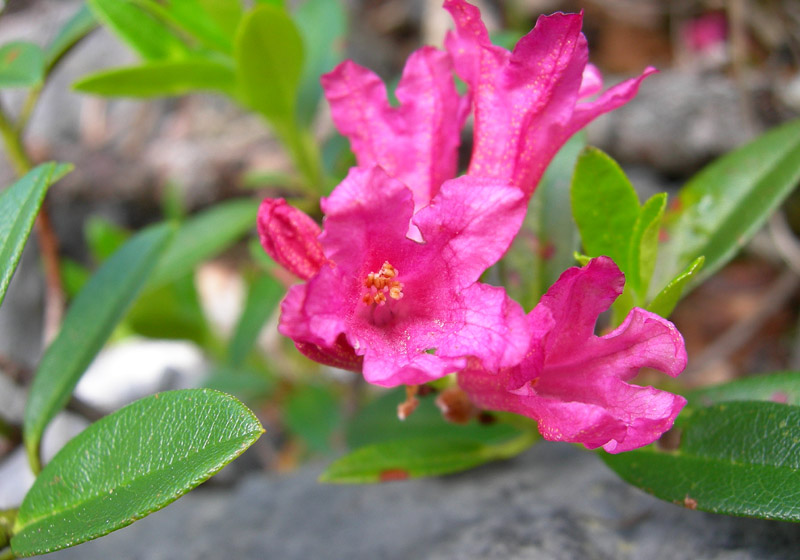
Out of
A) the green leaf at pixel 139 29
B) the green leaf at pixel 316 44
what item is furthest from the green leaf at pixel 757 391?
the green leaf at pixel 139 29

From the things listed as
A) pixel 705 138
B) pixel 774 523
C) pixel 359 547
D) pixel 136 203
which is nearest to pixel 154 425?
pixel 359 547

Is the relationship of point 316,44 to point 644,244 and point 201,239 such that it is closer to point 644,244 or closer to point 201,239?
point 201,239

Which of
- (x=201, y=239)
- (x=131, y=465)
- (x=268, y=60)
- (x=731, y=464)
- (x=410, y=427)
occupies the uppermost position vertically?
(x=268, y=60)

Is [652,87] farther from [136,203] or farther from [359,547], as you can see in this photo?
[136,203]

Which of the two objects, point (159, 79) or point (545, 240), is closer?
point (545, 240)

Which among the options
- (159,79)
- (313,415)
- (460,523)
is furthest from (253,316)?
(460,523)

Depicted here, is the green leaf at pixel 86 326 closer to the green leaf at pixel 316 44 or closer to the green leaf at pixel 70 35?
the green leaf at pixel 70 35

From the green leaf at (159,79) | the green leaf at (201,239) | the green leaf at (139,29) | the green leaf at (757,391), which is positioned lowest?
the green leaf at (201,239)
